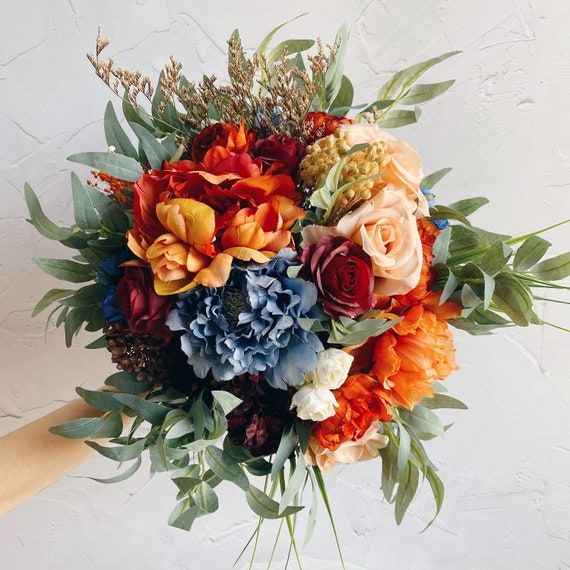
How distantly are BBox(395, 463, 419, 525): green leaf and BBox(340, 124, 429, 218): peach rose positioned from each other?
272 millimetres

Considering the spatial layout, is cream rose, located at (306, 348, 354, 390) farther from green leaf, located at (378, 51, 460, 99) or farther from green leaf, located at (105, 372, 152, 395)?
green leaf, located at (378, 51, 460, 99)

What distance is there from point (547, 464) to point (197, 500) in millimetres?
634

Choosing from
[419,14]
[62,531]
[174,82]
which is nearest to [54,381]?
[62,531]

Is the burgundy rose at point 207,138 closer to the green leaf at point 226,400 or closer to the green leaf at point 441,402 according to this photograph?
the green leaf at point 226,400

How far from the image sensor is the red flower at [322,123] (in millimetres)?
616

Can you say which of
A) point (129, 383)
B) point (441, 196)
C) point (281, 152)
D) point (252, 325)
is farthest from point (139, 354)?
point (441, 196)

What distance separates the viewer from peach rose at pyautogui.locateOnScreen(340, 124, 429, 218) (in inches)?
23.4

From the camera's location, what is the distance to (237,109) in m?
0.63

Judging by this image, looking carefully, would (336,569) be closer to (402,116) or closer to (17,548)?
(17,548)

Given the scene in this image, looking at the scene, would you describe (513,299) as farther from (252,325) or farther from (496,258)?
(252,325)

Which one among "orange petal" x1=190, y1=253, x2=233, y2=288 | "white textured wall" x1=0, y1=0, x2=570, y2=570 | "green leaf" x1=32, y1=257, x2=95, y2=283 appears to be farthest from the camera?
"white textured wall" x1=0, y1=0, x2=570, y2=570

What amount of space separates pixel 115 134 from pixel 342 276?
0.31 m

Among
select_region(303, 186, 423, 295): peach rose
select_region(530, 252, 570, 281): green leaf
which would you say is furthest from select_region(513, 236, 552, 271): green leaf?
select_region(303, 186, 423, 295): peach rose

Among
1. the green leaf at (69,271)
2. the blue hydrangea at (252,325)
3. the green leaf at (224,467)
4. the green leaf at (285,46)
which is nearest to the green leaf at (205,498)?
the green leaf at (224,467)
